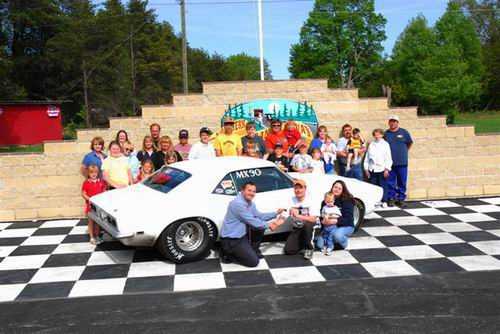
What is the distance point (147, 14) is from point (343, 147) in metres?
48.1

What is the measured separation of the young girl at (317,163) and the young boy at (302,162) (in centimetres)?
6

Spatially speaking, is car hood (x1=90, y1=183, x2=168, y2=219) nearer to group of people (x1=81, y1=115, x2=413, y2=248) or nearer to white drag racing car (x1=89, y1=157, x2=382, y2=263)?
white drag racing car (x1=89, y1=157, x2=382, y2=263)

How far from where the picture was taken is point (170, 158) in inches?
341

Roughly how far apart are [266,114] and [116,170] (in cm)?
365

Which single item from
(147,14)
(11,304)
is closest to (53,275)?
(11,304)

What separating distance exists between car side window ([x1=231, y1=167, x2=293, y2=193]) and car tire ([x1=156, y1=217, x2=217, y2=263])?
0.80 m

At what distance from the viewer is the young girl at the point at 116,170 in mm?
8297

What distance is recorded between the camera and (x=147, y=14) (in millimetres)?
53938

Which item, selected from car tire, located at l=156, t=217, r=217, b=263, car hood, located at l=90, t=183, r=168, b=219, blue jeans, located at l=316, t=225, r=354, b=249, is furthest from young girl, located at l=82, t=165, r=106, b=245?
blue jeans, located at l=316, t=225, r=354, b=249

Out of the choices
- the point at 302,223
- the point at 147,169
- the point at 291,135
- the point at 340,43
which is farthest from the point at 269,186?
the point at 340,43

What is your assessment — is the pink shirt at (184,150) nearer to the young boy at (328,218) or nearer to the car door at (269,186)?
the car door at (269,186)

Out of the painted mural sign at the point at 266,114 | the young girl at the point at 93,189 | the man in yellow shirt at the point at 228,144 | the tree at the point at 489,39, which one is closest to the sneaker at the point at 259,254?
the man in yellow shirt at the point at 228,144

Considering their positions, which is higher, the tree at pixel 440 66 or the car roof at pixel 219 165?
the tree at pixel 440 66

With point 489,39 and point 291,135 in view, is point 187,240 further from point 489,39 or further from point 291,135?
point 489,39
